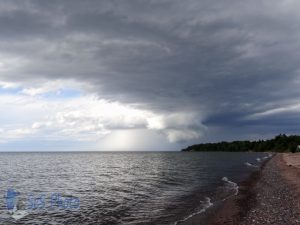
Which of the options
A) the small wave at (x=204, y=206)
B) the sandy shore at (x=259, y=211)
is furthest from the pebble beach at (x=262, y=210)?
the small wave at (x=204, y=206)

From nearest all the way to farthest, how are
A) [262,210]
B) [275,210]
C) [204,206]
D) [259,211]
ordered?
[275,210] → [259,211] → [262,210] → [204,206]

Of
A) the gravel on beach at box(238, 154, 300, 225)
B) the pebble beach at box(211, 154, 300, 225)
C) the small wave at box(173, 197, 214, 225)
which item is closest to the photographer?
the gravel on beach at box(238, 154, 300, 225)

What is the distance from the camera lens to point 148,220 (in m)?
26.7

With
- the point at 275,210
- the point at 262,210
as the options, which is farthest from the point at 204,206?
the point at 275,210

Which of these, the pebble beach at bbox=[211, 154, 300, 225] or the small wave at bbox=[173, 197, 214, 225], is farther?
the small wave at bbox=[173, 197, 214, 225]

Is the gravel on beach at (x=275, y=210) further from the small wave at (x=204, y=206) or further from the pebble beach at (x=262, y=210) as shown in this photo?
the small wave at (x=204, y=206)

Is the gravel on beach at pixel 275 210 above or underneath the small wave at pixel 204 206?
above

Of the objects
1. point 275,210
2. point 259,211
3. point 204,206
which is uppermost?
point 275,210

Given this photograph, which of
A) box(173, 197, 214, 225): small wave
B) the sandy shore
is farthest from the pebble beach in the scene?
box(173, 197, 214, 225): small wave

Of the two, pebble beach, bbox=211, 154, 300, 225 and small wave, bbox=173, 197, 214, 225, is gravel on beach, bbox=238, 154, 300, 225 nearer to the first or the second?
pebble beach, bbox=211, 154, 300, 225

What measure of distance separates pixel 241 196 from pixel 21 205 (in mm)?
22102

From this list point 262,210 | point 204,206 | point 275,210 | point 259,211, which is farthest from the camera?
point 204,206

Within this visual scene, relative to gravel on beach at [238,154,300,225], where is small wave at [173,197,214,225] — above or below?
below

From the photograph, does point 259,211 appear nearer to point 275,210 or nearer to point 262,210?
point 262,210
